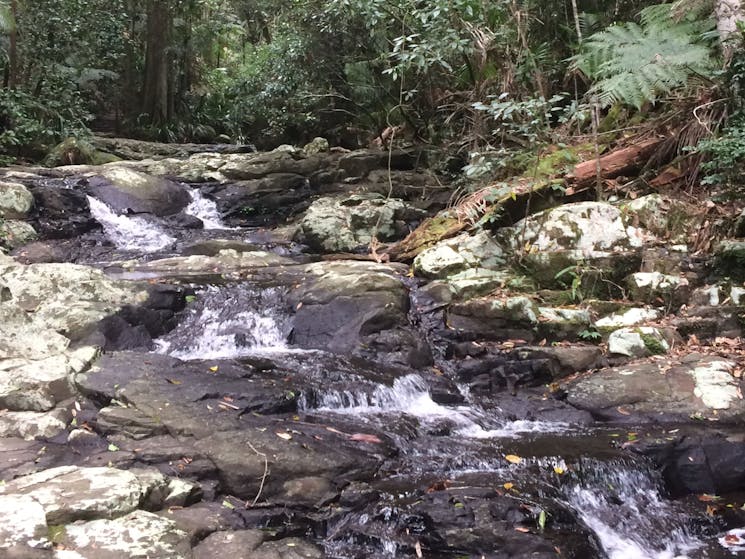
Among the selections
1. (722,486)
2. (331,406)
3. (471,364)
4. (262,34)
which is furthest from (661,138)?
(262,34)

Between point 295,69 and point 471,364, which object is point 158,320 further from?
point 295,69

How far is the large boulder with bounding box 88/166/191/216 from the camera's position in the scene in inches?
458

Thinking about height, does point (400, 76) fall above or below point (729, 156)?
above

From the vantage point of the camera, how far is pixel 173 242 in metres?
11.0

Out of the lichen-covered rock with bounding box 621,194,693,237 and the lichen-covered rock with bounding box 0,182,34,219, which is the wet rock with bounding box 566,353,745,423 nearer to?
the lichen-covered rock with bounding box 621,194,693,237

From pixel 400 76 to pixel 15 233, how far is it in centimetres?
719

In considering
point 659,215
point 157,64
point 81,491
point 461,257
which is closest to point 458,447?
point 81,491

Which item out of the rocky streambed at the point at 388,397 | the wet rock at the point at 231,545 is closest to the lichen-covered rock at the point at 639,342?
the rocky streambed at the point at 388,397

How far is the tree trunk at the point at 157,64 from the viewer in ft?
53.6

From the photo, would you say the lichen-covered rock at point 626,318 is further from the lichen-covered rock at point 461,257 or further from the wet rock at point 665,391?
the lichen-covered rock at point 461,257

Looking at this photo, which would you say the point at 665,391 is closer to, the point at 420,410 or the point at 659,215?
the point at 420,410

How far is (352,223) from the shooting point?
1080 centimetres

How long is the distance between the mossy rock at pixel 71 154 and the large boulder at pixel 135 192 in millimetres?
1635

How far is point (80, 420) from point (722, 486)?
4766mm
